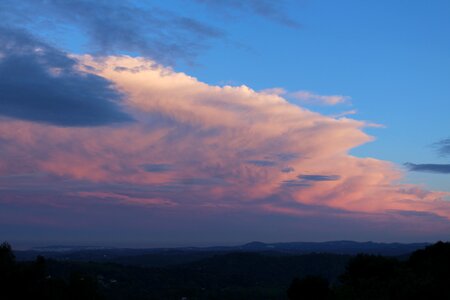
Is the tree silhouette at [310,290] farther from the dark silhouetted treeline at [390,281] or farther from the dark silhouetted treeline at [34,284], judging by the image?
the dark silhouetted treeline at [34,284]

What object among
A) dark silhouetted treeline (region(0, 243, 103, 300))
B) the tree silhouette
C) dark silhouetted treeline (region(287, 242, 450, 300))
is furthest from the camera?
the tree silhouette

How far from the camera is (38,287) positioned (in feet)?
168

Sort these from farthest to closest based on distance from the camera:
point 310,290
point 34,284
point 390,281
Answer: point 310,290
point 390,281
point 34,284

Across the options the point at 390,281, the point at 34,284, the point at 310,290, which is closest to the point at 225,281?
the point at 310,290

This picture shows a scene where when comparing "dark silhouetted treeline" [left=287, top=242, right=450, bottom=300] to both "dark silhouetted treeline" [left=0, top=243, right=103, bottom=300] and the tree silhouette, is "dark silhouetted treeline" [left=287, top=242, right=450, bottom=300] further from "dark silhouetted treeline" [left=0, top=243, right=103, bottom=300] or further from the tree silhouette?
"dark silhouetted treeline" [left=0, top=243, right=103, bottom=300]

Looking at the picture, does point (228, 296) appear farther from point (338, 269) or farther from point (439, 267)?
point (439, 267)

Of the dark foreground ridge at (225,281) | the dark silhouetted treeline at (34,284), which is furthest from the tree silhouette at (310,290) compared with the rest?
the dark silhouetted treeline at (34,284)

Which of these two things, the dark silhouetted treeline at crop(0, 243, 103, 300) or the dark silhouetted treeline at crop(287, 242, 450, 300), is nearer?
the dark silhouetted treeline at crop(287, 242, 450, 300)

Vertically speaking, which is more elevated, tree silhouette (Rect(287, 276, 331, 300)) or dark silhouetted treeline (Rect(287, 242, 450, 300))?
dark silhouetted treeline (Rect(287, 242, 450, 300))

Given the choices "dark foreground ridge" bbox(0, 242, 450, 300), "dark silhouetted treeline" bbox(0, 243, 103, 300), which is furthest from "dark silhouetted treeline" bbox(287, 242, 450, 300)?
"dark silhouetted treeline" bbox(0, 243, 103, 300)

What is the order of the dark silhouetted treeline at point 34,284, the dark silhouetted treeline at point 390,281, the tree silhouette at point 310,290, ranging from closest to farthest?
1. the dark silhouetted treeline at point 390,281
2. the dark silhouetted treeline at point 34,284
3. the tree silhouette at point 310,290

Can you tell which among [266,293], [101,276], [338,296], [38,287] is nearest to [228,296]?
[266,293]

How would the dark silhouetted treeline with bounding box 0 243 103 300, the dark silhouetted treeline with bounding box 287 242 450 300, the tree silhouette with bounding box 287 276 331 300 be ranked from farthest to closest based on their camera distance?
1. the tree silhouette with bounding box 287 276 331 300
2. the dark silhouetted treeline with bounding box 0 243 103 300
3. the dark silhouetted treeline with bounding box 287 242 450 300

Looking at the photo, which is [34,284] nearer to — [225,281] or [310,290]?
[310,290]
